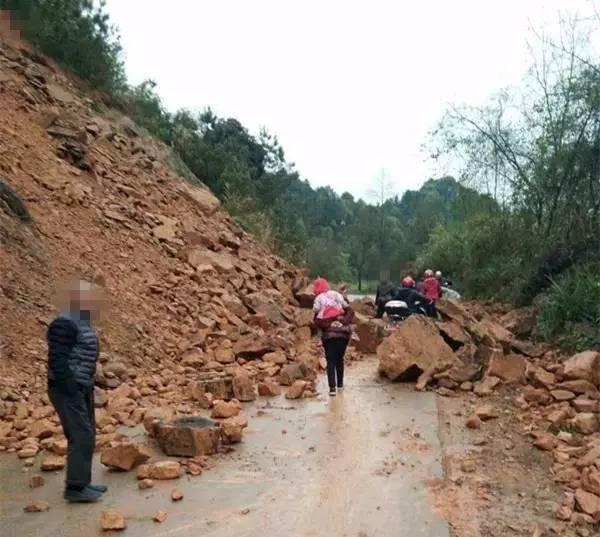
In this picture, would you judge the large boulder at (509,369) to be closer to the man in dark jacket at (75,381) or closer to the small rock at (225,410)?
the small rock at (225,410)

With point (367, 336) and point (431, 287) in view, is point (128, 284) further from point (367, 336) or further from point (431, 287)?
point (431, 287)

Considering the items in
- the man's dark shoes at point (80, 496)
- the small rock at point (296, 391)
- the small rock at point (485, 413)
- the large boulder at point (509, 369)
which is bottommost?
the man's dark shoes at point (80, 496)

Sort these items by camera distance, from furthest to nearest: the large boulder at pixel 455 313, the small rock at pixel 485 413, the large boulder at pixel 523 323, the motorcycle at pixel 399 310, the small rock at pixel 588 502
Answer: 1. the motorcycle at pixel 399 310
2. the large boulder at pixel 523 323
3. the large boulder at pixel 455 313
4. the small rock at pixel 485 413
5. the small rock at pixel 588 502

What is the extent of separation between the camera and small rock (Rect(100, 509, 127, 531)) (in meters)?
4.25

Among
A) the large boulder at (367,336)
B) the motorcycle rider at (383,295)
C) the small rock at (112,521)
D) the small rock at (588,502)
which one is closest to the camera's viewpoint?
the small rock at (112,521)

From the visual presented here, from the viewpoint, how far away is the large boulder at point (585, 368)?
784 centimetres

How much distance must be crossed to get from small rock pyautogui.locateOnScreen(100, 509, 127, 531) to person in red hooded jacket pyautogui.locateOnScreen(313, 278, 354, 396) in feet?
14.0

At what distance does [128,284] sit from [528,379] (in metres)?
5.88

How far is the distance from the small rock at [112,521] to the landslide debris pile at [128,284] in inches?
32.2

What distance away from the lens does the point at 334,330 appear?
8.30 meters

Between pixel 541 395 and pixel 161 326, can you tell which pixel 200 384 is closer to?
pixel 161 326

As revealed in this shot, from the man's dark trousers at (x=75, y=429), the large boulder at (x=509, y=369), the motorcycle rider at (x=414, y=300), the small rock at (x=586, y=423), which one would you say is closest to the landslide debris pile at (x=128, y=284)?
the man's dark trousers at (x=75, y=429)

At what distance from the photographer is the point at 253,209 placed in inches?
812

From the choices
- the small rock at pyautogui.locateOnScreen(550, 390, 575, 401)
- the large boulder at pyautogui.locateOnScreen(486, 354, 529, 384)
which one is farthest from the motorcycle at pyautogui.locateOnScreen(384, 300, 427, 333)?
the small rock at pyautogui.locateOnScreen(550, 390, 575, 401)
